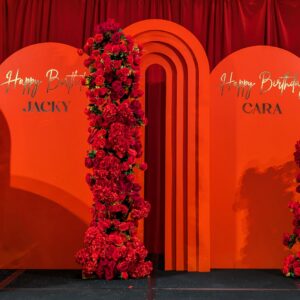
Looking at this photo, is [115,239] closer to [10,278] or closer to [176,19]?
[10,278]

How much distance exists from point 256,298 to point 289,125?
1.65 m

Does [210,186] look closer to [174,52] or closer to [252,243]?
[252,243]

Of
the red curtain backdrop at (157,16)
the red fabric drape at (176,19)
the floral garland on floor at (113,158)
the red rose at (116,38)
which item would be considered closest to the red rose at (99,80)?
the floral garland on floor at (113,158)

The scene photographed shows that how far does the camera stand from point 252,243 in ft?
12.9

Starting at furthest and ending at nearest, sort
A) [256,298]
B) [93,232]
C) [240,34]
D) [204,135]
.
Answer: [240,34], [204,135], [93,232], [256,298]

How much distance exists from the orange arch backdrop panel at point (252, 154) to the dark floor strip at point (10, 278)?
66.0 inches

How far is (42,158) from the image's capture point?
399 centimetres

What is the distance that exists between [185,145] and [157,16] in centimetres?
153

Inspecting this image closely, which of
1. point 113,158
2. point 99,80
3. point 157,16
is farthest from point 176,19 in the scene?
point 113,158

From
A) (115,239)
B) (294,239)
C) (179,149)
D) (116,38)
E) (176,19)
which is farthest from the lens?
(176,19)

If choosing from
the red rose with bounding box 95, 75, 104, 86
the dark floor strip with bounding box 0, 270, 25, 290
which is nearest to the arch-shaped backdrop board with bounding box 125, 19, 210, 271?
the red rose with bounding box 95, 75, 104, 86

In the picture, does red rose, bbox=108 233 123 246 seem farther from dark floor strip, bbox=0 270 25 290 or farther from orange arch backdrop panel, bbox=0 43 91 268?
dark floor strip, bbox=0 270 25 290

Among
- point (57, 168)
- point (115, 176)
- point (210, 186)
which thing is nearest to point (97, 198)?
point (115, 176)

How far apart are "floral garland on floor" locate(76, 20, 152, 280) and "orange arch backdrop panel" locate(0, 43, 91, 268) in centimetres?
48
